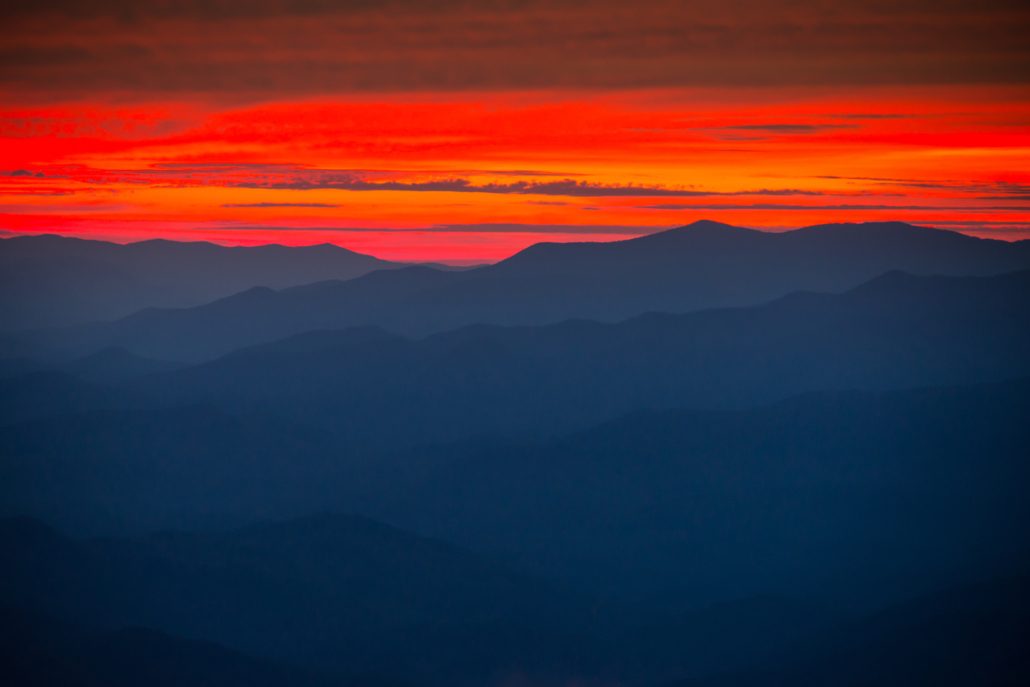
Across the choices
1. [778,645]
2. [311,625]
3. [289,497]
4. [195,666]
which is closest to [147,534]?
[289,497]

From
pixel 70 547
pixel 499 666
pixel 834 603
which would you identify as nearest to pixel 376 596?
pixel 499 666

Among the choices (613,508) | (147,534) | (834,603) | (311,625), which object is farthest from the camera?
(613,508)

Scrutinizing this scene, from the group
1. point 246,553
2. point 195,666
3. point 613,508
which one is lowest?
point 195,666

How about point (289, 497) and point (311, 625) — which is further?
point (289, 497)

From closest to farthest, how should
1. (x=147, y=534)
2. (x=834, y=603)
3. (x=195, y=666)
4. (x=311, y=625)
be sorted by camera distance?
1. (x=195, y=666)
2. (x=311, y=625)
3. (x=834, y=603)
4. (x=147, y=534)

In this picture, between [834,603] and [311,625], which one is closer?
[311,625]

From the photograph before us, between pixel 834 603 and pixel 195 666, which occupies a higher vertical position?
pixel 834 603

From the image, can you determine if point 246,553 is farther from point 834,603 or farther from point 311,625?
point 834,603

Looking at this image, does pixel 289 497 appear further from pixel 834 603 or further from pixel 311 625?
pixel 834 603

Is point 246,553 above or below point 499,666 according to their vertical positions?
above
